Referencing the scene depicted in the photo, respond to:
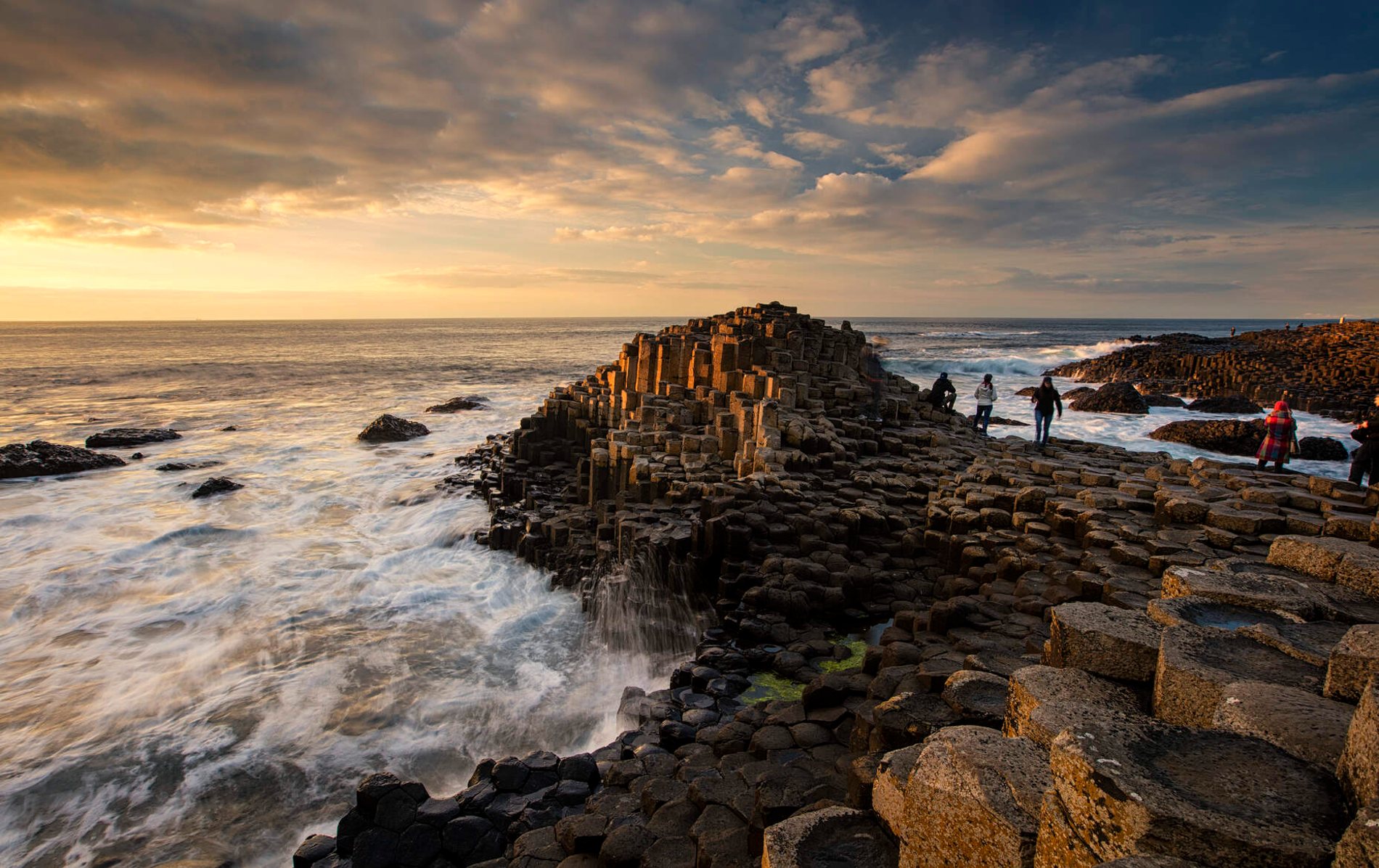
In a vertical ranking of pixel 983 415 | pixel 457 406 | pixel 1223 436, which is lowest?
pixel 457 406

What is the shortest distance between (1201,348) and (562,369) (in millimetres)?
46037

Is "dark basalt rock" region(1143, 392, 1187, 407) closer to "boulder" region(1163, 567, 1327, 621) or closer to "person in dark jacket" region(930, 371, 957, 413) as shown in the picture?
"person in dark jacket" region(930, 371, 957, 413)

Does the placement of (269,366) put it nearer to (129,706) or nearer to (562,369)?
(562,369)

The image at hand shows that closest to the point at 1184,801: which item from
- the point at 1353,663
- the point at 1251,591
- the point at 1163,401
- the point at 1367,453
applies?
the point at 1353,663

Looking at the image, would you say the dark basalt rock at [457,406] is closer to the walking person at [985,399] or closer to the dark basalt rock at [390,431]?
the dark basalt rock at [390,431]

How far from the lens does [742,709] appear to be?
5.87 m

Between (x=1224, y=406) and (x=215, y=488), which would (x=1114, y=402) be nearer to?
(x=1224, y=406)

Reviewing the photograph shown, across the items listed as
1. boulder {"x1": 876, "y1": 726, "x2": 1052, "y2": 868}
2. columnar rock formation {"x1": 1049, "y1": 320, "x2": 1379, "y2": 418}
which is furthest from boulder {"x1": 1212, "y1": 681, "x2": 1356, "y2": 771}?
columnar rock formation {"x1": 1049, "y1": 320, "x2": 1379, "y2": 418}

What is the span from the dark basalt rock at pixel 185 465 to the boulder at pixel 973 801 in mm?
21210

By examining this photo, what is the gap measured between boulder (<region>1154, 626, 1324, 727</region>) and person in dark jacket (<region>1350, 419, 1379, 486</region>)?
10192mm

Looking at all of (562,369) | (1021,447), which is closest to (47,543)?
(1021,447)

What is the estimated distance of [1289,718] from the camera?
2375 millimetres

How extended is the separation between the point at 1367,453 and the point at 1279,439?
4.58 ft

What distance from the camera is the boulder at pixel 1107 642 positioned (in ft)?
10.6
